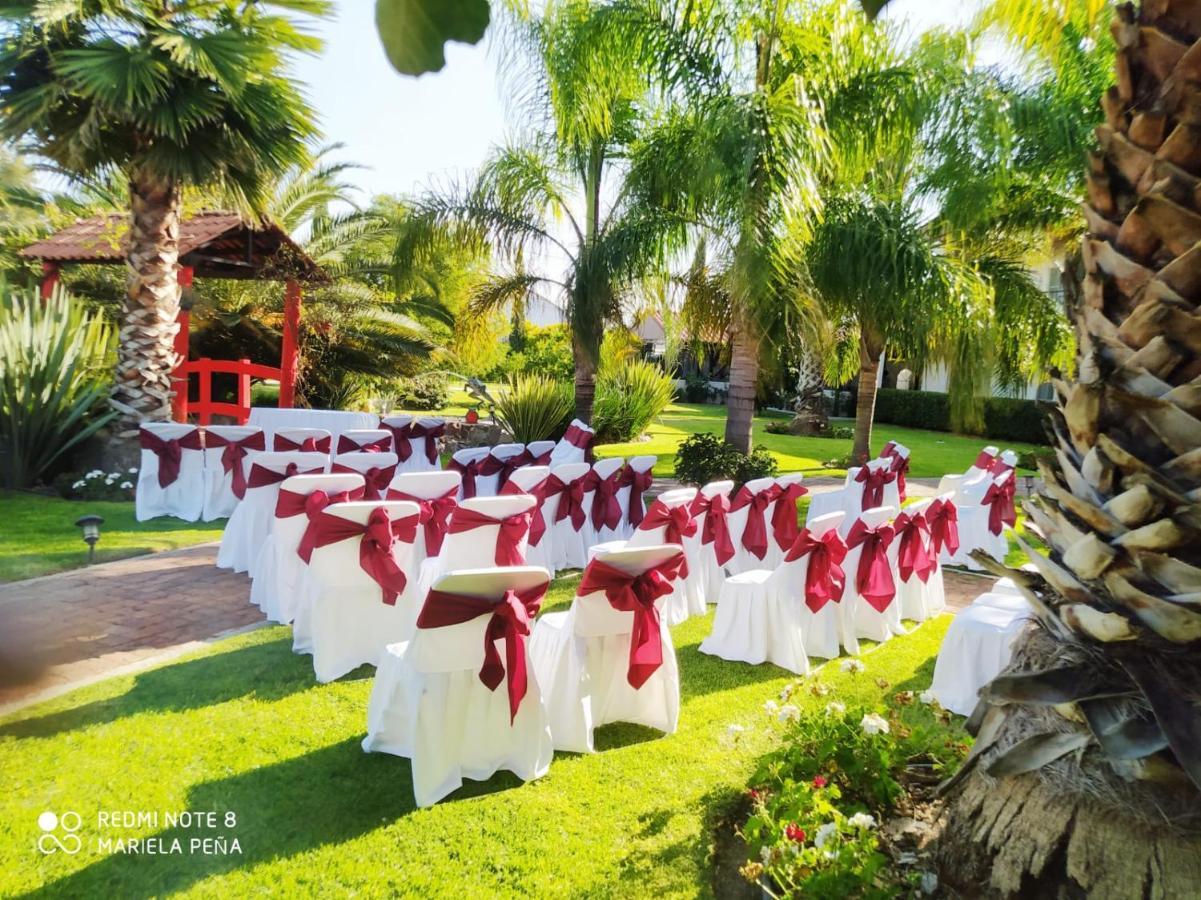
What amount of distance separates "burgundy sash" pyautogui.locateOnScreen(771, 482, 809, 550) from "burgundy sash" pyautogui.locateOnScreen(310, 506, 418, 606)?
3687mm

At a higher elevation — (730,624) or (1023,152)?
(1023,152)

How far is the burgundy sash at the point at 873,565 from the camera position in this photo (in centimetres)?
587

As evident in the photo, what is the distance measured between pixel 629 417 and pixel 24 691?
17799mm

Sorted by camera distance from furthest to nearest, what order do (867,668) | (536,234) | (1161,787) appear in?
(536,234) → (867,668) → (1161,787)

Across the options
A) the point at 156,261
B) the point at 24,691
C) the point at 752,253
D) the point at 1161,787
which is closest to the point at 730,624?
the point at 1161,787

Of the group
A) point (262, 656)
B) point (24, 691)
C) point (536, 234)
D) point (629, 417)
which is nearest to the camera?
point (24, 691)

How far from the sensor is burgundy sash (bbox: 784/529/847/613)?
5.48m

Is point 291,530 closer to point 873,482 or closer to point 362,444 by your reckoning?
point 362,444

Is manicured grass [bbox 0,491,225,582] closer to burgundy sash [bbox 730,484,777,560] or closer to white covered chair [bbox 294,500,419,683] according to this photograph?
white covered chair [bbox 294,500,419,683]

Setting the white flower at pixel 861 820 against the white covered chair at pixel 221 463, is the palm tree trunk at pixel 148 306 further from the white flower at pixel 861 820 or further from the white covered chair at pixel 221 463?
the white flower at pixel 861 820

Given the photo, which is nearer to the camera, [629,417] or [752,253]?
[752,253]

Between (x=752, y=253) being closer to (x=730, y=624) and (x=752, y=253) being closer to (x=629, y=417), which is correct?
(x=730, y=624)

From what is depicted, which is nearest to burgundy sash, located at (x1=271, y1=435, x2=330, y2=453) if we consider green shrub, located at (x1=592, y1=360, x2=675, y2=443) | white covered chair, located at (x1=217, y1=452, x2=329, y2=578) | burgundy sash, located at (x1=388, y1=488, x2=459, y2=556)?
white covered chair, located at (x1=217, y1=452, x2=329, y2=578)

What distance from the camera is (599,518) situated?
25.5 ft
